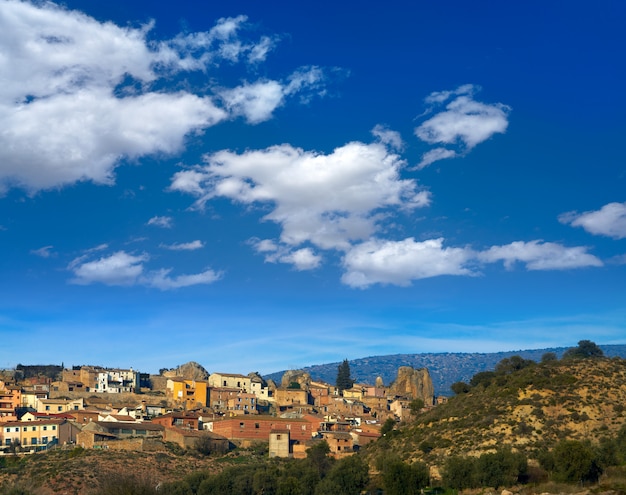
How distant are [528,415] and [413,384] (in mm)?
74455

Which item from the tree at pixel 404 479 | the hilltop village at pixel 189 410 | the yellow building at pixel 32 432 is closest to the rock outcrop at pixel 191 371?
the hilltop village at pixel 189 410

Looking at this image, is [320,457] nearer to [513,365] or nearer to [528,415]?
[528,415]

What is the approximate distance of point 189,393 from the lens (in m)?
119

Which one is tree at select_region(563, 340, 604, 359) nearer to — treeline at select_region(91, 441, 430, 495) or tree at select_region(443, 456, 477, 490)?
treeline at select_region(91, 441, 430, 495)

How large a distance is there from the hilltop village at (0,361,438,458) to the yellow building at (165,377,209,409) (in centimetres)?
15

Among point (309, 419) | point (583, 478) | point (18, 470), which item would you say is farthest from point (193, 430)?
point (583, 478)

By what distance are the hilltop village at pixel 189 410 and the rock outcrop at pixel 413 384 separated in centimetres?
21

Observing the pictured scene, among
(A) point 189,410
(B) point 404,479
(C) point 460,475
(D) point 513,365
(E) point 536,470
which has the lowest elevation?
(B) point 404,479

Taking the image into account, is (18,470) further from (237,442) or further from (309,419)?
(309,419)

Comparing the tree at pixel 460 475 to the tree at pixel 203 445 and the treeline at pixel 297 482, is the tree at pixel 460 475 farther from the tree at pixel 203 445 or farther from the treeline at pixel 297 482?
the tree at pixel 203 445

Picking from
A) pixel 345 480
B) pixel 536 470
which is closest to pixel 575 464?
pixel 536 470

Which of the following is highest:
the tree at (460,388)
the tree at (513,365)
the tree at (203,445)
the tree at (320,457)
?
the tree at (513,365)

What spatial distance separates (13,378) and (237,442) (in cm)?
5231

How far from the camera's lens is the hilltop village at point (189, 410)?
88500mm
